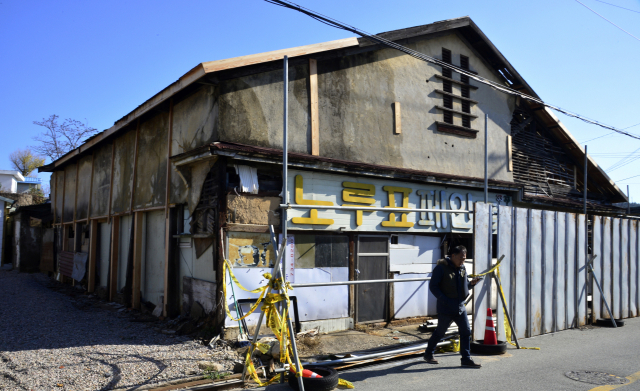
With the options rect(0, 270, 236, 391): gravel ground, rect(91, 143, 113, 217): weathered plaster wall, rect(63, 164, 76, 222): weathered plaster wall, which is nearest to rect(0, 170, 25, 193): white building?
rect(63, 164, 76, 222): weathered plaster wall

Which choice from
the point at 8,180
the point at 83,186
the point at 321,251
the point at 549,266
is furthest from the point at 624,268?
the point at 8,180

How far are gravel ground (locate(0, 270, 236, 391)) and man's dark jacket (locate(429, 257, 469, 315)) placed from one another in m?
3.36

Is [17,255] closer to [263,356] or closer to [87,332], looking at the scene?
[87,332]

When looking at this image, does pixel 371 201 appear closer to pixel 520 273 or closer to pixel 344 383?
pixel 520 273

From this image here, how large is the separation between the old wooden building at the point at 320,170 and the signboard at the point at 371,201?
0.03 metres

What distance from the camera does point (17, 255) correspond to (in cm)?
2397

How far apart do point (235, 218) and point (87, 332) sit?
391cm

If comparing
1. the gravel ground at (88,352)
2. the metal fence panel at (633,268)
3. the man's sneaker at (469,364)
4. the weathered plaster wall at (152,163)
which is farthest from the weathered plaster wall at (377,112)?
the man's sneaker at (469,364)

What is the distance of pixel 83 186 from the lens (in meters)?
17.2

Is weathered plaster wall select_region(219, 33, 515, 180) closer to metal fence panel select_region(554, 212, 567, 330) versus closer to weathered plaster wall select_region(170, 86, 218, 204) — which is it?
weathered plaster wall select_region(170, 86, 218, 204)

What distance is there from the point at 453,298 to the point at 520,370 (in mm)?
1391

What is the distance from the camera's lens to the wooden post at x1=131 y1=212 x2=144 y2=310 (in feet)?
39.1

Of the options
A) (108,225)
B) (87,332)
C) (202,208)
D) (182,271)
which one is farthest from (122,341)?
(108,225)

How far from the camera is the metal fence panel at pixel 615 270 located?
1137 cm
